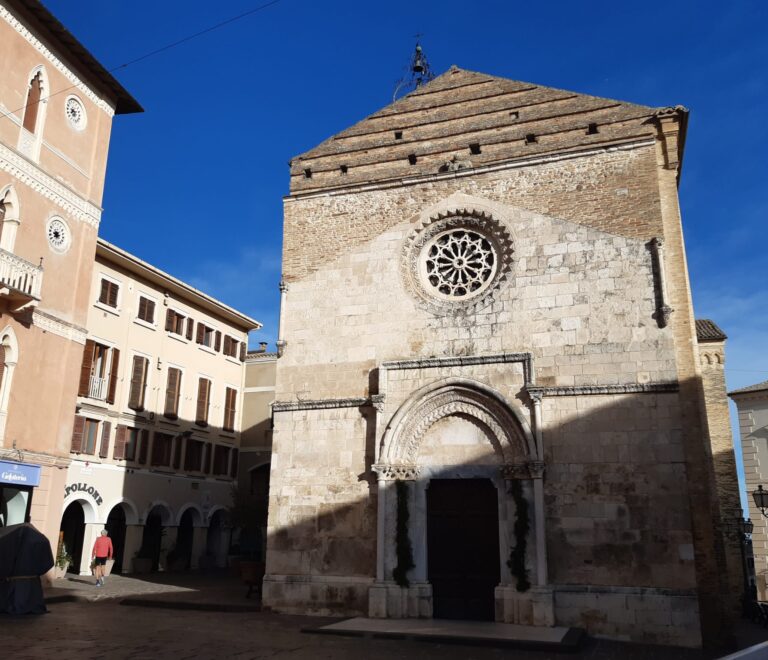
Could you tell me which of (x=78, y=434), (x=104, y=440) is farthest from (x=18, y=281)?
(x=104, y=440)

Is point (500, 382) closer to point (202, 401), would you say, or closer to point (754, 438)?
point (202, 401)

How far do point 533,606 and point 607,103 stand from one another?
10.4 m

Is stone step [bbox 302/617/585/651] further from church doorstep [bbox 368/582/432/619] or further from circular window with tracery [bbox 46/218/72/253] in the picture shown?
circular window with tracery [bbox 46/218/72/253]

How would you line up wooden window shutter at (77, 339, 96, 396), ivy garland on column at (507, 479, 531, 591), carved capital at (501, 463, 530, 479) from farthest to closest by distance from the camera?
wooden window shutter at (77, 339, 96, 396)
carved capital at (501, 463, 530, 479)
ivy garland on column at (507, 479, 531, 591)

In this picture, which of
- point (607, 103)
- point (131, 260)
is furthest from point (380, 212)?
point (131, 260)

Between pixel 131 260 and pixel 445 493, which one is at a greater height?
A: pixel 131 260

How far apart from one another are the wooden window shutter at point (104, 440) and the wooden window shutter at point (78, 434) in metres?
0.92

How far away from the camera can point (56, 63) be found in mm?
19266

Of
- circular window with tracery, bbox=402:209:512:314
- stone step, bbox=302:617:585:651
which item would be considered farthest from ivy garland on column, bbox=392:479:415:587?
circular window with tracery, bbox=402:209:512:314

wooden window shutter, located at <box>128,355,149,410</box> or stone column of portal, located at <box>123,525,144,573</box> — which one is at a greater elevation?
wooden window shutter, located at <box>128,355,149,410</box>

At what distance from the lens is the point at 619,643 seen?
1192cm

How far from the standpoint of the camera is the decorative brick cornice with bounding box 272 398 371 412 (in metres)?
15.0

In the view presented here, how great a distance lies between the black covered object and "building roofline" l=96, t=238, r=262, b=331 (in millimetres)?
12241

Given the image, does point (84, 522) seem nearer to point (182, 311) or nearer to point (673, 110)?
point (182, 311)
